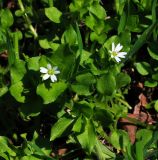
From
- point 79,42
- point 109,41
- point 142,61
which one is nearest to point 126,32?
point 109,41

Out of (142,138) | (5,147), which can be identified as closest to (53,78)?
(5,147)

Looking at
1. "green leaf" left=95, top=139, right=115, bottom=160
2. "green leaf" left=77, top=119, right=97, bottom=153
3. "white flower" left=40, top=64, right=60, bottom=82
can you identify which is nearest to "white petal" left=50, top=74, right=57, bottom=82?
"white flower" left=40, top=64, right=60, bottom=82

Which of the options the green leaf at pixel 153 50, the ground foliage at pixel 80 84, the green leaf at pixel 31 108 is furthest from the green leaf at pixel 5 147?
the green leaf at pixel 153 50

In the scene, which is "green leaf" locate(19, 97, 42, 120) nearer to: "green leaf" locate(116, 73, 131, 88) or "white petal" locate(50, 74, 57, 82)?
"white petal" locate(50, 74, 57, 82)

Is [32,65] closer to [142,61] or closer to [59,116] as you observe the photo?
[59,116]

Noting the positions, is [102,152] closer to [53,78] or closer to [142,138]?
[142,138]

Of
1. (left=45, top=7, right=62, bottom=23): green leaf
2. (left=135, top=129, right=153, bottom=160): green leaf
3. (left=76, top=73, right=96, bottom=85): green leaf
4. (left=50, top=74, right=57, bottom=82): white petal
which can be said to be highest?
(left=45, top=7, right=62, bottom=23): green leaf

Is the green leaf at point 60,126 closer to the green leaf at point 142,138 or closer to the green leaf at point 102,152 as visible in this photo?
the green leaf at point 102,152
